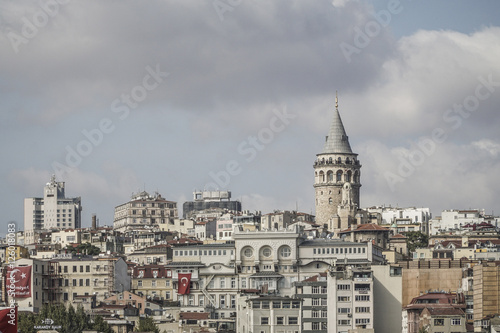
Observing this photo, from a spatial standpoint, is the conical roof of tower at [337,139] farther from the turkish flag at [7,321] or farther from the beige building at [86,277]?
the turkish flag at [7,321]

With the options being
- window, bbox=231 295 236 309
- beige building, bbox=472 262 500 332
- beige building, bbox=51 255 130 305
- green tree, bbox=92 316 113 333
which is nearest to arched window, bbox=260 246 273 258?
window, bbox=231 295 236 309

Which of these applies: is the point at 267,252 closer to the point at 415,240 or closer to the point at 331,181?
the point at 415,240

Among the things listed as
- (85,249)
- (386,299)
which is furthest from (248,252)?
(85,249)

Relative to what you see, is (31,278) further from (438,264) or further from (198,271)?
(438,264)

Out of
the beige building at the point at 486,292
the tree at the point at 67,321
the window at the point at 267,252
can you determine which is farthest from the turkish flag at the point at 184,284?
the beige building at the point at 486,292

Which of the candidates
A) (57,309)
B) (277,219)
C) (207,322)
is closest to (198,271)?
(207,322)

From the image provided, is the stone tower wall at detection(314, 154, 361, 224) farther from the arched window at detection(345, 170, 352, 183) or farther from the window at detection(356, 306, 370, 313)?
the window at detection(356, 306, 370, 313)
